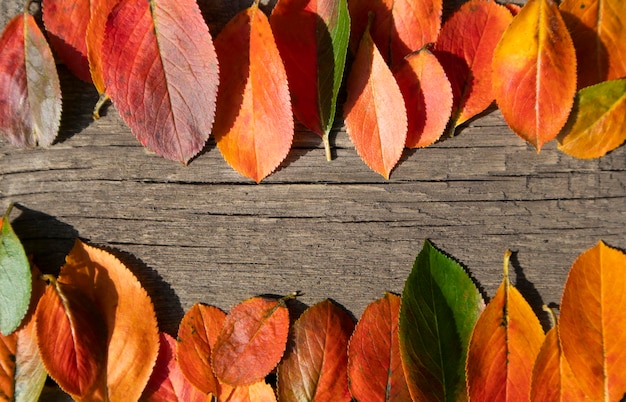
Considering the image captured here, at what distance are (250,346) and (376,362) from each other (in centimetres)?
21

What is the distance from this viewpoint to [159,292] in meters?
0.91

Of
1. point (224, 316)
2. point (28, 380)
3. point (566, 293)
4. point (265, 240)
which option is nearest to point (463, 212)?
point (566, 293)

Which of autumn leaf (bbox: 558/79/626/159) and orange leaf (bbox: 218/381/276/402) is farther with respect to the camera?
orange leaf (bbox: 218/381/276/402)

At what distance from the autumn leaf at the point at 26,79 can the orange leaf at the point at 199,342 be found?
39cm

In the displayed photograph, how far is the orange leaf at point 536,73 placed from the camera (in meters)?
0.77

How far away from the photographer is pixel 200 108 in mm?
798

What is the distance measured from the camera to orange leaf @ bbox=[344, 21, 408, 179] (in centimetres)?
80

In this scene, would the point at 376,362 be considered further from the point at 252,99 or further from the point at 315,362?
the point at 252,99

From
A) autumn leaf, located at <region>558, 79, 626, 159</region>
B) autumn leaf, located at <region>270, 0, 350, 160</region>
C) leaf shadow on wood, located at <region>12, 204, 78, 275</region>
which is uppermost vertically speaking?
autumn leaf, located at <region>270, 0, 350, 160</region>

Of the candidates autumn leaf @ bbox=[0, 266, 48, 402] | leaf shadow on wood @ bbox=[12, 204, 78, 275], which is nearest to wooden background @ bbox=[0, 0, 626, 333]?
leaf shadow on wood @ bbox=[12, 204, 78, 275]

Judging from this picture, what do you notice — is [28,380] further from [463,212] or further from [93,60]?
[463,212]

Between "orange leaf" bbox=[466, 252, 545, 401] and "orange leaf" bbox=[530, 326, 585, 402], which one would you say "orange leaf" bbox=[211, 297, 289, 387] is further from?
"orange leaf" bbox=[530, 326, 585, 402]

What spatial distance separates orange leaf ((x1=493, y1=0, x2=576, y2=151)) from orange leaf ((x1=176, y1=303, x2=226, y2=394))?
0.58m

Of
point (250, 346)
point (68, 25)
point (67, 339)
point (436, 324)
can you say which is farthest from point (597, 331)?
point (68, 25)
